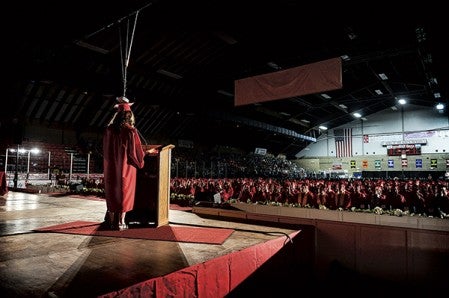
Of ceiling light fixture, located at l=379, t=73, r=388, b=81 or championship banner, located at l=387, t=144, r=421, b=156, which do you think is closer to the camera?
ceiling light fixture, located at l=379, t=73, r=388, b=81

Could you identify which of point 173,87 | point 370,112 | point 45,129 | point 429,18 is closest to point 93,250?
point 429,18

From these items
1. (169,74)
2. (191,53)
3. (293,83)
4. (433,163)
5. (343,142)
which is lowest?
(433,163)

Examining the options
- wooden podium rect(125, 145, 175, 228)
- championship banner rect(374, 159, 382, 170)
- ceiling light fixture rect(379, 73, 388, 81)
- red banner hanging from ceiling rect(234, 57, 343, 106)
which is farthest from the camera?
championship banner rect(374, 159, 382, 170)

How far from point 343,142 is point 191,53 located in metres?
21.1

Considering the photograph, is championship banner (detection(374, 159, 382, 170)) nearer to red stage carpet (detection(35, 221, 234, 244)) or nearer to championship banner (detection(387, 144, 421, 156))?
championship banner (detection(387, 144, 421, 156))

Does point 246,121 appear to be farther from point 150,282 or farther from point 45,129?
point 150,282

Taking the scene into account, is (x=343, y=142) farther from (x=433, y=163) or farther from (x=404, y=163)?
(x=433, y=163)

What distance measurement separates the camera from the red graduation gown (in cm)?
311

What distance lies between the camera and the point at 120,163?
10.3 ft

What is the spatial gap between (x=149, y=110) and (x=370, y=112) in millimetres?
20820

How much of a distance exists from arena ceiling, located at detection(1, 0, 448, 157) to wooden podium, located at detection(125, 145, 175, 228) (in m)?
2.54

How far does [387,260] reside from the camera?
4.01m

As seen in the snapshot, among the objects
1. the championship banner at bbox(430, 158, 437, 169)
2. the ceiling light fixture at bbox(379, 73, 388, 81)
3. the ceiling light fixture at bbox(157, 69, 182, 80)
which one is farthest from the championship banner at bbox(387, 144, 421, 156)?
the ceiling light fixture at bbox(157, 69, 182, 80)

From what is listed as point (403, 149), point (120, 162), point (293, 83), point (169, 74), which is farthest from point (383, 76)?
point (120, 162)
